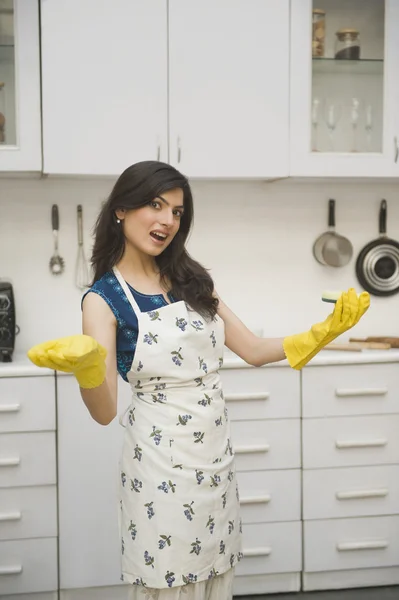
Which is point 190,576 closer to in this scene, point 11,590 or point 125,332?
point 125,332

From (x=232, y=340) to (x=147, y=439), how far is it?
37cm

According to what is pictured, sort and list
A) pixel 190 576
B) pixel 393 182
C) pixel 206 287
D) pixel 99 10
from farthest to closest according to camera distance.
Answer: pixel 393 182 → pixel 99 10 → pixel 206 287 → pixel 190 576

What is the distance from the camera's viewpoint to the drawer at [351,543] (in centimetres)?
286

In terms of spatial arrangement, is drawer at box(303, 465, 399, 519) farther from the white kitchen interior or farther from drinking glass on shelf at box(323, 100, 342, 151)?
drinking glass on shelf at box(323, 100, 342, 151)

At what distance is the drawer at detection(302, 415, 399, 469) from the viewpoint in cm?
283

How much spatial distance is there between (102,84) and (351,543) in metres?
1.87

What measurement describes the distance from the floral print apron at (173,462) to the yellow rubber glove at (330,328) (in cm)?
23

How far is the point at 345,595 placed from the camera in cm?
289

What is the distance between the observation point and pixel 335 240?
10.7 ft

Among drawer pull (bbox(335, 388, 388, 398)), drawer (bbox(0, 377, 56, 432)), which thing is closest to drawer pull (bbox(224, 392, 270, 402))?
drawer pull (bbox(335, 388, 388, 398))

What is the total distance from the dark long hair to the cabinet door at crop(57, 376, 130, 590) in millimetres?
873

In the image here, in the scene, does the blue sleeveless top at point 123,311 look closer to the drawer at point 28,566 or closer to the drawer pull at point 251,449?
the drawer pull at point 251,449

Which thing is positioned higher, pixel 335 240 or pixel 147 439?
pixel 335 240

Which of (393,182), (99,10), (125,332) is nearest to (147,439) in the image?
(125,332)
